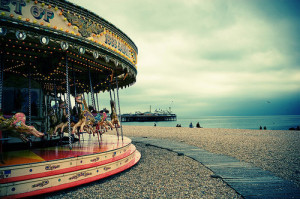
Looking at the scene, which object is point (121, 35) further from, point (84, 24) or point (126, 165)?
point (126, 165)

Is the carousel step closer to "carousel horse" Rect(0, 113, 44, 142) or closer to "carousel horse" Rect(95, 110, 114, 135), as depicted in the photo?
"carousel horse" Rect(0, 113, 44, 142)

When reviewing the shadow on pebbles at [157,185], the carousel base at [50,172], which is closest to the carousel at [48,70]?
the carousel base at [50,172]

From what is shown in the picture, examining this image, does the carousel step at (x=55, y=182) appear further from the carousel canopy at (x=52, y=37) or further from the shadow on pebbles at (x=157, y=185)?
the carousel canopy at (x=52, y=37)

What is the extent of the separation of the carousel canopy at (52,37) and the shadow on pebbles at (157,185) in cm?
364

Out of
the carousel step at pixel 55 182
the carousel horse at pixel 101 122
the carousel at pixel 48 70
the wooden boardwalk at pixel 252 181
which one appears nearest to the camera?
the carousel step at pixel 55 182

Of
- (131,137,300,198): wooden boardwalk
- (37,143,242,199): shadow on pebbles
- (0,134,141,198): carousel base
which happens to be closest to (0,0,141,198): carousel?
(0,134,141,198): carousel base

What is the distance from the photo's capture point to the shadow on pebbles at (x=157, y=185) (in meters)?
4.02

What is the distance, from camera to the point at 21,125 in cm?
448

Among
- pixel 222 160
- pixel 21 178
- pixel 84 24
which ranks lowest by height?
pixel 222 160

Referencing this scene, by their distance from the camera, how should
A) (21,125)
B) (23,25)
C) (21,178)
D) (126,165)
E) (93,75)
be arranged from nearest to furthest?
(21,178), (23,25), (21,125), (126,165), (93,75)

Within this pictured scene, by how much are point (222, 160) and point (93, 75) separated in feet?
24.9

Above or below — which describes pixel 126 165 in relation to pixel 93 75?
below

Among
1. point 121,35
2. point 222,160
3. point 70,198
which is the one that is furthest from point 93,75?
point 222,160

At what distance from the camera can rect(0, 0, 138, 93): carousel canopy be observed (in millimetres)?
3998
